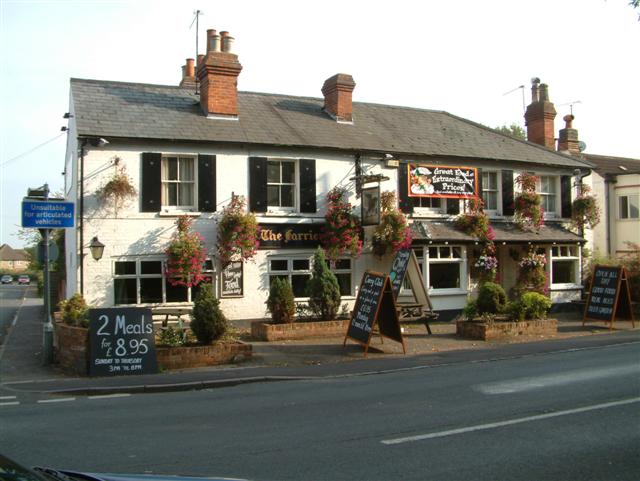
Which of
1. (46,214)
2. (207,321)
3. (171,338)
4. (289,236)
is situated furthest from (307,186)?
(46,214)

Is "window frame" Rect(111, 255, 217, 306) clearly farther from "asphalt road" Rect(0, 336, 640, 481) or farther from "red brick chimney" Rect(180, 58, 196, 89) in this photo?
"red brick chimney" Rect(180, 58, 196, 89)

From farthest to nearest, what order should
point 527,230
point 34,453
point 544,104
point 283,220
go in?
point 544,104 → point 527,230 → point 283,220 → point 34,453

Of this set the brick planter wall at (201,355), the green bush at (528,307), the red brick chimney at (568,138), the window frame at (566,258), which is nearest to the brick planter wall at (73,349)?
the brick planter wall at (201,355)

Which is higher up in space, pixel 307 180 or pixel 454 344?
pixel 307 180

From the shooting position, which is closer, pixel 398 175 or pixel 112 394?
pixel 112 394

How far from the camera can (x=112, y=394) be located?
396 inches

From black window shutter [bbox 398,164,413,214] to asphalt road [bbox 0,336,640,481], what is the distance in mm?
9331

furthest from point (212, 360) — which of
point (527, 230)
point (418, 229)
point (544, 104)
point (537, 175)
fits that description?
point (544, 104)

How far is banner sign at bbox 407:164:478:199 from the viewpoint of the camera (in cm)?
1958

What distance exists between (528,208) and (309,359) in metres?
11.4

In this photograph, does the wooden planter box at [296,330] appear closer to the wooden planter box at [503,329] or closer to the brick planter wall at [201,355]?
the brick planter wall at [201,355]

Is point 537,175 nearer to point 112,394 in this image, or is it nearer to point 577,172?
point 577,172

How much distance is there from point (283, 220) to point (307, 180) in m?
1.44

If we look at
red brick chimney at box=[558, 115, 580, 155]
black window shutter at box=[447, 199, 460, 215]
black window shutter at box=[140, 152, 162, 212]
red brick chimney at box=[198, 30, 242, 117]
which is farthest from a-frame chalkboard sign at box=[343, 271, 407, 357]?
red brick chimney at box=[558, 115, 580, 155]
